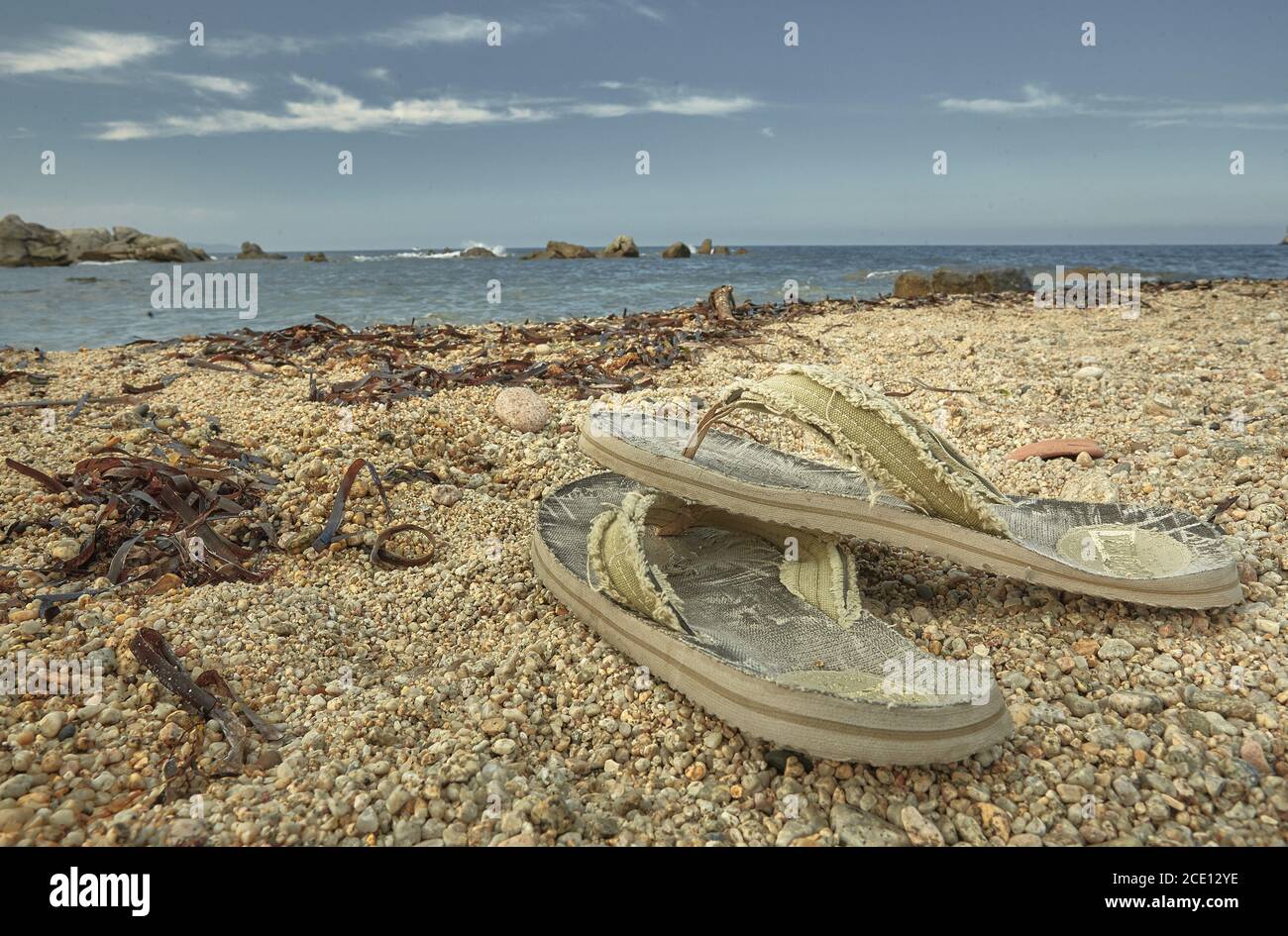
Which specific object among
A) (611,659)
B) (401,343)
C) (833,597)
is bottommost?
(611,659)

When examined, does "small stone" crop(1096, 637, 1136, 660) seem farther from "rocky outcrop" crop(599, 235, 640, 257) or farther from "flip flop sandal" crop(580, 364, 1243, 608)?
"rocky outcrop" crop(599, 235, 640, 257)

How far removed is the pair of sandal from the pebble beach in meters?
0.13

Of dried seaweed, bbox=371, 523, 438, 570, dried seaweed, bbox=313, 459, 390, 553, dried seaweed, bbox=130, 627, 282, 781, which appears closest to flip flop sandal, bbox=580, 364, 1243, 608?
dried seaweed, bbox=371, 523, 438, 570

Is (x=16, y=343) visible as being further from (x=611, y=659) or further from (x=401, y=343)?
(x=611, y=659)

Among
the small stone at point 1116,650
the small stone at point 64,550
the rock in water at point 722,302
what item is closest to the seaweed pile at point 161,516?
the small stone at point 64,550

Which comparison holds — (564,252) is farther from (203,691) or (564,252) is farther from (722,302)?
(203,691)

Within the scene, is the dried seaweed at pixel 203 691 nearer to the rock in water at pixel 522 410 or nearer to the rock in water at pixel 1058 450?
the rock in water at pixel 522 410

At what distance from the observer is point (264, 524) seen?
264 centimetres

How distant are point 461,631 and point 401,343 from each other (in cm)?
422

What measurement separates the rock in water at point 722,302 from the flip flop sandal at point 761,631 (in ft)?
17.9

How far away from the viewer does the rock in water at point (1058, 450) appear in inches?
134

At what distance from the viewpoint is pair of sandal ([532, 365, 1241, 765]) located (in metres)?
1.52

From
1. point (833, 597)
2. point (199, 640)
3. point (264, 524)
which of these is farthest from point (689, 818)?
point (264, 524)
